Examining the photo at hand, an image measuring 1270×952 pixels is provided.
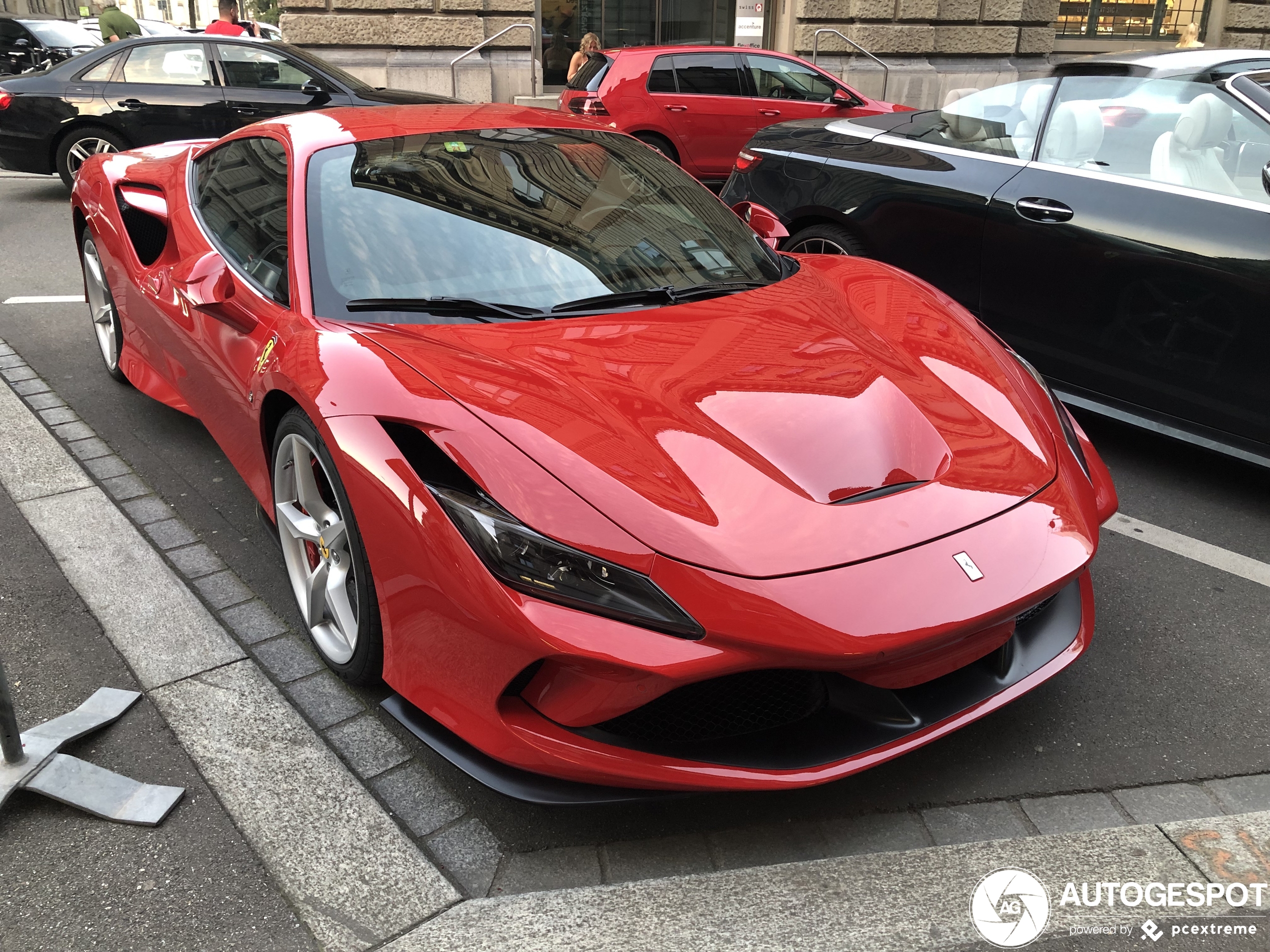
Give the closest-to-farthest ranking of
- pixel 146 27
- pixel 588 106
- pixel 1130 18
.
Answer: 1. pixel 588 106
2. pixel 146 27
3. pixel 1130 18

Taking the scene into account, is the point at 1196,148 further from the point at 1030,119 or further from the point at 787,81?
the point at 787,81

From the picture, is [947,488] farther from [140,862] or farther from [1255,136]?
[1255,136]

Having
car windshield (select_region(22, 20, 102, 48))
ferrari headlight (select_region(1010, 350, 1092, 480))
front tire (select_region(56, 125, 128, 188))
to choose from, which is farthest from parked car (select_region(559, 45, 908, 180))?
car windshield (select_region(22, 20, 102, 48))

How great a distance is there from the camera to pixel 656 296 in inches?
110

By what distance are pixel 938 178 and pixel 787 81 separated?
6450 millimetres

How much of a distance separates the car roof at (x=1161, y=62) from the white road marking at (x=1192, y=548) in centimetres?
176

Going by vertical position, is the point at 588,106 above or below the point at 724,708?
above

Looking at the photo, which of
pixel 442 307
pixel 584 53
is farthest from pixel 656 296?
pixel 584 53

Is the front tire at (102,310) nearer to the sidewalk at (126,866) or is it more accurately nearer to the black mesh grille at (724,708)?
the sidewalk at (126,866)

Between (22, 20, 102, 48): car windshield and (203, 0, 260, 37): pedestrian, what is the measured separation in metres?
7.66

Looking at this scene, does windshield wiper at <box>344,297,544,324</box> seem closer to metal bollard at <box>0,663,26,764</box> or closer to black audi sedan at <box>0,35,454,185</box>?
metal bollard at <box>0,663,26,764</box>

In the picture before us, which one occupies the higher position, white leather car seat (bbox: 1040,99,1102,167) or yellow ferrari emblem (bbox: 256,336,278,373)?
white leather car seat (bbox: 1040,99,1102,167)

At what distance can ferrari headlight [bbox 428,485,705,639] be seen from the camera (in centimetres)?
188

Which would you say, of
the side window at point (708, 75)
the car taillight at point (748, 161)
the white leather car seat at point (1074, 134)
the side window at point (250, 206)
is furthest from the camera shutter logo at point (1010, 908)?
the side window at point (708, 75)
